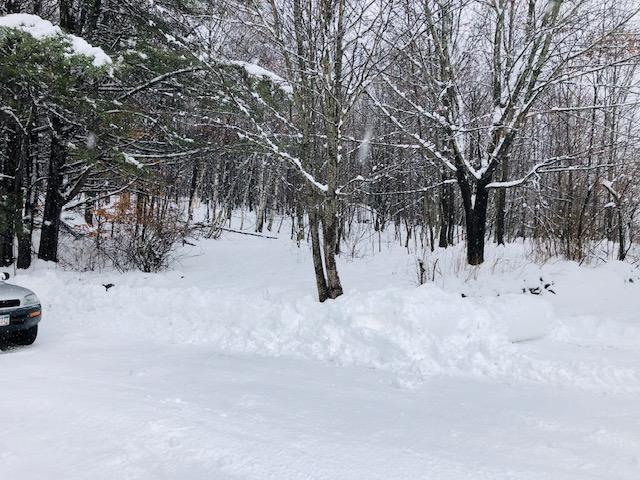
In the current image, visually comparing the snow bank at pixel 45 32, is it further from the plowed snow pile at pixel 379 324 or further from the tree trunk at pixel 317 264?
the tree trunk at pixel 317 264

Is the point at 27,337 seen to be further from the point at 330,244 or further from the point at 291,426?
the point at 330,244

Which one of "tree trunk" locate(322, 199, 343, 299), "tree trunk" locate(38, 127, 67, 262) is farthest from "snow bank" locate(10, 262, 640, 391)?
"tree trunk" locate(38, 127, 67, 262)

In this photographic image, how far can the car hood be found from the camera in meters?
7.12

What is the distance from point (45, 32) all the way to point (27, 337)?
5.90 m

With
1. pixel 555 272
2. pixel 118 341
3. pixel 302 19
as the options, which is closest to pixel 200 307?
pixel 118 341

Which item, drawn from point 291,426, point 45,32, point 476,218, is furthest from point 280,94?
point 291,426

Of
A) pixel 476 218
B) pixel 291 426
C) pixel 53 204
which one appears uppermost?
pixel 476 218

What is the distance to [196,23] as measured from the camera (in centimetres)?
1323

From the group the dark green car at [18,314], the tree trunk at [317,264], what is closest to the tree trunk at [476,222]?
the tree trunk at [317,264]

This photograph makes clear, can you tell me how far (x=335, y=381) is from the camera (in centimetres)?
588

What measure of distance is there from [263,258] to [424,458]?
12.5 meters

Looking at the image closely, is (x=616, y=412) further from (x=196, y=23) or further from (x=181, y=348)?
(x=196, y=23)

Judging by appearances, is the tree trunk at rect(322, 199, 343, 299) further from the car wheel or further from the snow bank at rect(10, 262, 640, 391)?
the car wheel

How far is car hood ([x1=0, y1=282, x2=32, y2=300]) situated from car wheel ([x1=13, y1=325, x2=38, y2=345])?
530mm
